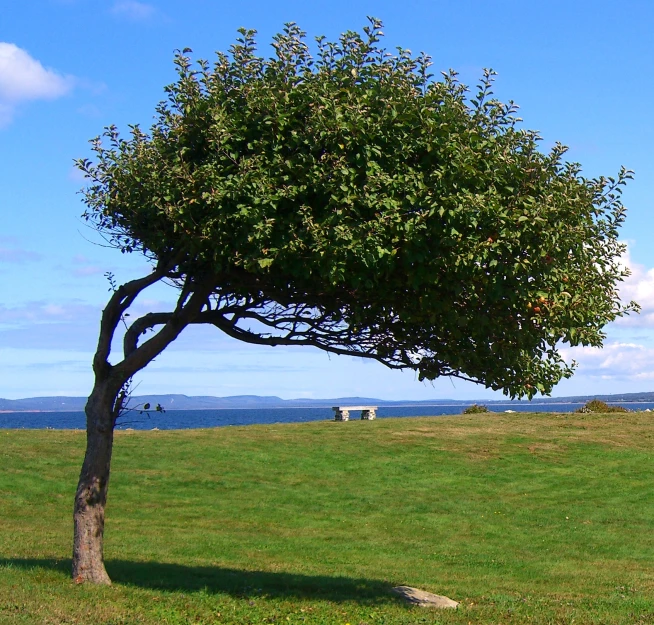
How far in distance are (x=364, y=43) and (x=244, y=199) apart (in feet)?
11.1

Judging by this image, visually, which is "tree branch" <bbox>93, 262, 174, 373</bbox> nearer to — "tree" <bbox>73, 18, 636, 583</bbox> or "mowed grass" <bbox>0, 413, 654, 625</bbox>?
"tree" <bbox>73, 18, 636, 583</bbox>

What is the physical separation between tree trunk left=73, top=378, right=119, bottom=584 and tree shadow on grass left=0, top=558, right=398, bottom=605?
122 centimetres

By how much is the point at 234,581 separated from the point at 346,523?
1345 cm

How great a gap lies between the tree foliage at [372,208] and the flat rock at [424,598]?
4791 millimetres

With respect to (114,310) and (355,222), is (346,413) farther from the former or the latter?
(355,222)

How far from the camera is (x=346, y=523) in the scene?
30641 millimetres

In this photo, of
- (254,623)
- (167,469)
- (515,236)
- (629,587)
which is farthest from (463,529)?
(515,236)

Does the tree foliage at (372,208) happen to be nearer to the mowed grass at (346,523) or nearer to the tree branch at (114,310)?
the tree branch at (114,310)

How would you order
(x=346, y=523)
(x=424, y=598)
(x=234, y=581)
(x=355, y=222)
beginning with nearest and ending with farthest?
(x=355, y=222), (x=424, y=598), (x=234, y=581), (x=346, y=523)

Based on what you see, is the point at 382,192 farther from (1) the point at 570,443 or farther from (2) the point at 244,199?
(1) the point at 570,443

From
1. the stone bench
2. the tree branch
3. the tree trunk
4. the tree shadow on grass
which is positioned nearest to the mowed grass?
the tree shadow on grass

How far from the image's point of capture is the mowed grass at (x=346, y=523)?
15.6 meters

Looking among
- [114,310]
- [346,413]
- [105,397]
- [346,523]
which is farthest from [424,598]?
[346,413]

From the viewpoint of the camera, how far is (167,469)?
125 ft
